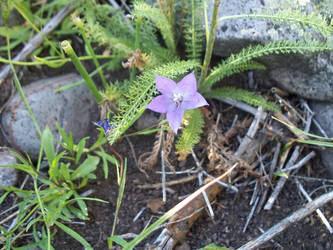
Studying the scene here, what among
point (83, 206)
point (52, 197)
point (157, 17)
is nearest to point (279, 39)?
point (157, 17)

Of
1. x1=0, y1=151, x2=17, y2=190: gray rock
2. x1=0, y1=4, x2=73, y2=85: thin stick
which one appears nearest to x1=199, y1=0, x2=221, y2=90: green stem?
x1=0, y1=4, x2=73, y2=85: thin stick

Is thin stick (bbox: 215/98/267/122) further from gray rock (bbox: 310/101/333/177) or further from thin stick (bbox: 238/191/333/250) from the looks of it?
thin stick (bbox: 238/191/333/250)

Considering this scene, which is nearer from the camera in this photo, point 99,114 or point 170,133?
point 170,133

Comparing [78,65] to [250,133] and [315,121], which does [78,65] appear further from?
[315,121]

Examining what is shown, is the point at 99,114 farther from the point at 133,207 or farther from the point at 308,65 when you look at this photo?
the point at 308,65

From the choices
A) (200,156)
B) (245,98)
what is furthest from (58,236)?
(245,98)

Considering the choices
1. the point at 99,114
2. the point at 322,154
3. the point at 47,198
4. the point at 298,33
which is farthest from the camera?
the point at 99,114
